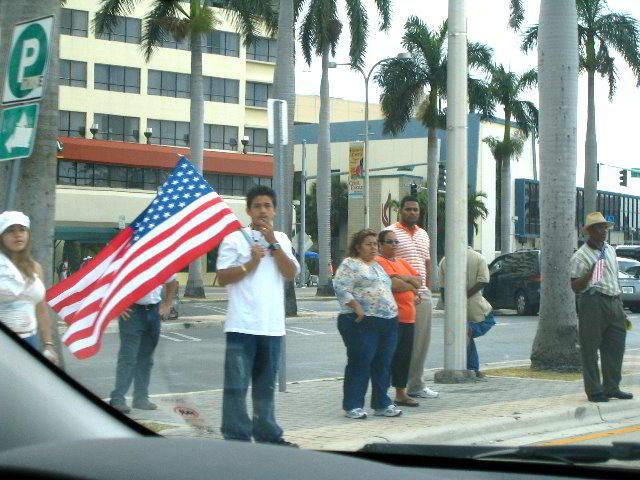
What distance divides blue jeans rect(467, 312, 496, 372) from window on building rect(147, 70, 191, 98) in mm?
7522

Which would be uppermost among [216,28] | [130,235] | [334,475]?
[216,28]

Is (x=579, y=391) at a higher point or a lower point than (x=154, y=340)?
lower

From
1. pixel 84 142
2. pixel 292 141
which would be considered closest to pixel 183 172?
pixel 84 142

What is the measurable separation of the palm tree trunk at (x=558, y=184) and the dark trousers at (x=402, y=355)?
3563 millimetres

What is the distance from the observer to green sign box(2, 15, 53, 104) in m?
5.02

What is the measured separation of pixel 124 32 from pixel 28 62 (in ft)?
3.42

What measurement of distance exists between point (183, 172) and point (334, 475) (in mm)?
3219

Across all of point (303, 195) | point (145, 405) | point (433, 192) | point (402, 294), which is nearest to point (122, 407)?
point (145, 405)

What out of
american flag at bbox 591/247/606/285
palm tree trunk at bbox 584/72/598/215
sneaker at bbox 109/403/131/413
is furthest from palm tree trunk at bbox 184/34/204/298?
american flag at bbox 591/247/606/285

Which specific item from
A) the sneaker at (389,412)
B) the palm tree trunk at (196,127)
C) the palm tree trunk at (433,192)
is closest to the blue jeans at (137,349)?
the palm tree trunk at (196,127)

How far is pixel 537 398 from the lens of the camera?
255 inches

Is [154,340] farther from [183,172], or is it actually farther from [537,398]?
[537,398]

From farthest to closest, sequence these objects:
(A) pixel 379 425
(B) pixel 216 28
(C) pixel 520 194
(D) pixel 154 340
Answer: (C) pixel 520 194 < (A) pixel 379 425 < (B) pixel 216 28 < (D) pixel 154 340

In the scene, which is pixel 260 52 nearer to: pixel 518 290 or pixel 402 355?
pixel 402 355
